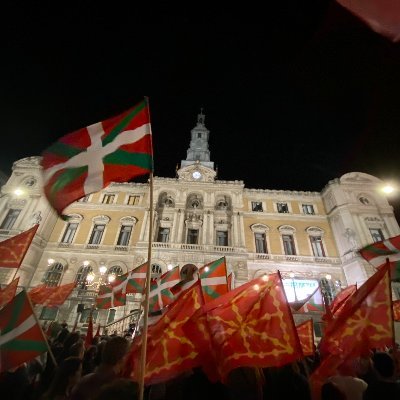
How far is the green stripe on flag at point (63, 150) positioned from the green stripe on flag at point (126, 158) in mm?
564

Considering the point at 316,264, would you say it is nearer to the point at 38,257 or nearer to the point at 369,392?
the point at 369,392

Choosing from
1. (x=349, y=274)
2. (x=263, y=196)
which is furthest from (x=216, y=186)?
(x=349, y=274)

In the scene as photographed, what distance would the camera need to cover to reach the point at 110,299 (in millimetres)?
11883

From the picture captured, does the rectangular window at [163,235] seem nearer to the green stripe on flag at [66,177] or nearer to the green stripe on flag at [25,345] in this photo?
the green stripe on flag at [66,177]

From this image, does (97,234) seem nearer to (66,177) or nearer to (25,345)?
(66,177)

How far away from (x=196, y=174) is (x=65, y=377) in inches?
1030

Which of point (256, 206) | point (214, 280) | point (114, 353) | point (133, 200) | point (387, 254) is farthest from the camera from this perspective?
point (256, 206)

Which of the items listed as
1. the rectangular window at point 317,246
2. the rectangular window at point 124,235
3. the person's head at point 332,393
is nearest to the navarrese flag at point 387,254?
the person's head at point 332,393

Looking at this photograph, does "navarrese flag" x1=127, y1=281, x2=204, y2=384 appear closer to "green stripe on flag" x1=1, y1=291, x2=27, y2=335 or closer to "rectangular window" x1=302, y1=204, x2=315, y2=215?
"green stripe on flag" x1=1, y1=291, x2=27, y2=335

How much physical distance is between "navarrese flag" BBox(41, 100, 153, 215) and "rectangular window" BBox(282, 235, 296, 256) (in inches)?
913

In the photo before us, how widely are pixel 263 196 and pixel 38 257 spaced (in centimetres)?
2379

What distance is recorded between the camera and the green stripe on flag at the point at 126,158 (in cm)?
452

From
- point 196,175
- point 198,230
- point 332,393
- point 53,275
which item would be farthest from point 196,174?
point 332,393

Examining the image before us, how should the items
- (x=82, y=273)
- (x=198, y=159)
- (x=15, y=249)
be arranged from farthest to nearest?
(x=198, y=159)
(x=82, y=273)
(x=15, y=249)
